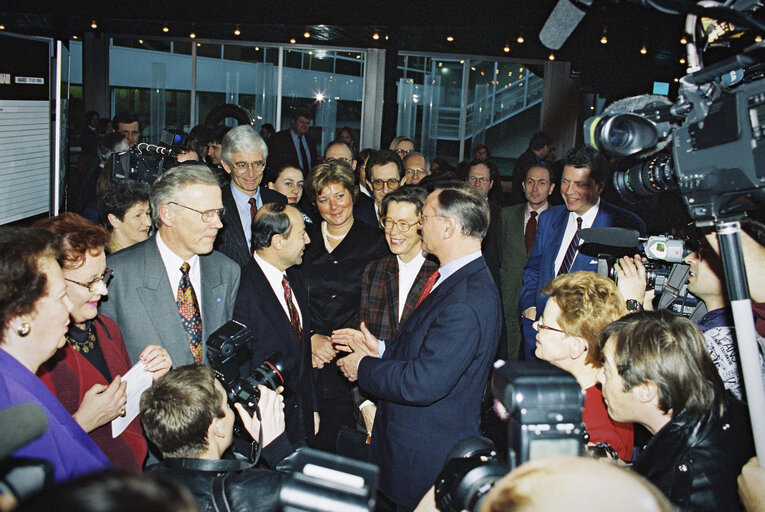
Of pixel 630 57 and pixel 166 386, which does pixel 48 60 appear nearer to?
pixel 166 386

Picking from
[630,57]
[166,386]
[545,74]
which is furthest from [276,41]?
[166,386]

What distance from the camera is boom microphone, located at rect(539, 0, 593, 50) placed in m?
1.78

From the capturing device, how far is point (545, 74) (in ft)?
39.5

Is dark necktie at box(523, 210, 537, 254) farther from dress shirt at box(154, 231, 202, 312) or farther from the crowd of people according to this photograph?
dress shirt at box(154, 231, 202, 312)

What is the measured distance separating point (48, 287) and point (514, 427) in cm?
131

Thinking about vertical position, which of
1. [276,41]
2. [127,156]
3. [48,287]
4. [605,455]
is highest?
[276,41]

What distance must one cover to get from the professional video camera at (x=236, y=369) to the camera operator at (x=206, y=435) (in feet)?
0.09

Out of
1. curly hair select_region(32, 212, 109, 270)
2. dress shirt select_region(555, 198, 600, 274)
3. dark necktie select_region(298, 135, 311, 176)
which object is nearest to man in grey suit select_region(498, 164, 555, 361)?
dress shirt select_region(555, 198, 600, 274)

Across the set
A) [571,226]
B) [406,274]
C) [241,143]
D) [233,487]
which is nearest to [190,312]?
[406,274]

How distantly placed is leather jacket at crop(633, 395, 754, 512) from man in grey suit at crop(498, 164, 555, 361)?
291cm

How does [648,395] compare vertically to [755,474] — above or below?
Result: above

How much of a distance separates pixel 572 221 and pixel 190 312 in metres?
2.47

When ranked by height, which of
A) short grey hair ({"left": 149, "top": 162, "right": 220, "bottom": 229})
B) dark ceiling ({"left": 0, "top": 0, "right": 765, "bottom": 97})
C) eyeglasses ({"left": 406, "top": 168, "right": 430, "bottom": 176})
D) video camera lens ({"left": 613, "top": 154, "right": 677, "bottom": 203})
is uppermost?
dark ceiling ({"left": 0, "top": 0, "right": 765, "bottom": 97})

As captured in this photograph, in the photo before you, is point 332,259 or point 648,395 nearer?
point 648,395
